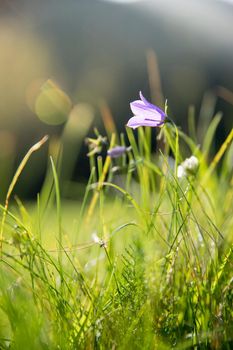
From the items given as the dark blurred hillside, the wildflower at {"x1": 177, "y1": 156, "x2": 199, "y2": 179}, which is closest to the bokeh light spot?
the dark blurred hillside

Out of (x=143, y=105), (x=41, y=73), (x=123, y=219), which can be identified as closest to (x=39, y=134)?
(x=41, y=73)

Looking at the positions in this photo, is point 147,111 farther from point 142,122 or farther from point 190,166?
point 190,166

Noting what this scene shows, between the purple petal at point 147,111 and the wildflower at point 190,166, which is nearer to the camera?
the purple petal at point 147,111

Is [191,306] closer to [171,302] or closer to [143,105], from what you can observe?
[171,302]

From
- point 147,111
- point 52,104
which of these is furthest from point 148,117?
point 52,104

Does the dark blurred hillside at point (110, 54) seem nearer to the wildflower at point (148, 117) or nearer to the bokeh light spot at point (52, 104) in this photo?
the bokeh light spot at point (52, 104)

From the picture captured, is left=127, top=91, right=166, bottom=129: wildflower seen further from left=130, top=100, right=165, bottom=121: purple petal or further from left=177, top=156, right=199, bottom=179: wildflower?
left=177, top=156, right=199, bottom=179: wildflower

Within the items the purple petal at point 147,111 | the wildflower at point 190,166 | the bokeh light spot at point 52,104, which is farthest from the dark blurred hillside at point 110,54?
the purple petal at point 147,111

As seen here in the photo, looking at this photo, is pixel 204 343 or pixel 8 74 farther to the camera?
pixel 8 74

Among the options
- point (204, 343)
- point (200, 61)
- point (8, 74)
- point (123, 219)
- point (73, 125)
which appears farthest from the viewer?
point (200, 61)
